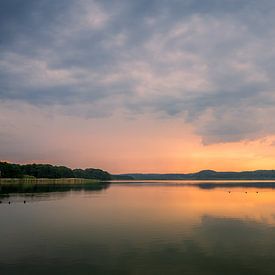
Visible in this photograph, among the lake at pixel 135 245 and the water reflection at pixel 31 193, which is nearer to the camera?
the lake at pixel 135 245

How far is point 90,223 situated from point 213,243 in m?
20.7

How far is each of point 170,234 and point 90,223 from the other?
559 inches

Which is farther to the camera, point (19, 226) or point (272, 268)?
point (19, 226)

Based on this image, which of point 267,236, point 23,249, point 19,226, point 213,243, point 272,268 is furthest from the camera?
point 19,226

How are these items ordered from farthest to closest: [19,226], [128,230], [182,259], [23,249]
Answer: [19,226] → [128,230] → [23,249] → [182,259]

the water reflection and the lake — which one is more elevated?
the water reflection

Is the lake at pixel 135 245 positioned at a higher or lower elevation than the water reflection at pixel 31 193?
lower

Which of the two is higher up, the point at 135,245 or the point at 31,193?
the point at 31,193

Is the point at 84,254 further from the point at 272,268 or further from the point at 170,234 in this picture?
the point at 272,268

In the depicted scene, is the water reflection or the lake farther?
the water reflection

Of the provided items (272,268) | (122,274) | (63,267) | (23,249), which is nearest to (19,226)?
(23,249)

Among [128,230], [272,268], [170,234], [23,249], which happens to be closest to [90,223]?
[128,230]

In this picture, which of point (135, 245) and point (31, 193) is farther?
point (31, 193)

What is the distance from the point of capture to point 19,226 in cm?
4741
